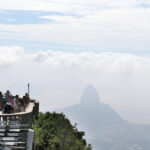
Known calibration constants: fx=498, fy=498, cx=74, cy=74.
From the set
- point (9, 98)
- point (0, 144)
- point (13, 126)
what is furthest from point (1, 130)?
point (9, 98)

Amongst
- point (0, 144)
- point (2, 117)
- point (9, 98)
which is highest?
point (9, 98)

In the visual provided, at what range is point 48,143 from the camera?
72438 millimetres

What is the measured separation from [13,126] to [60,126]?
4748 centimetres

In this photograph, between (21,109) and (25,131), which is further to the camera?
(21,109)

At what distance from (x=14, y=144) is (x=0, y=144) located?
1254mm

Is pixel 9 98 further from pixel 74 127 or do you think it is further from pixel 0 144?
pixel 74 127

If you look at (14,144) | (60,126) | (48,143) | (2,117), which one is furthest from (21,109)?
(14,144)

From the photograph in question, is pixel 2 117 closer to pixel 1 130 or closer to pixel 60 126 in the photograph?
pixel 1 130

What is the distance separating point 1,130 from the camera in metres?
35.5

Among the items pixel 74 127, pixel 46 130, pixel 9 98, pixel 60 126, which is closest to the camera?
pixel 9 98

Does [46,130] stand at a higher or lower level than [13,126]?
higher

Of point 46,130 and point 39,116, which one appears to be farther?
point 39,116

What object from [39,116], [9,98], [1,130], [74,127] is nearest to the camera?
[1,130]

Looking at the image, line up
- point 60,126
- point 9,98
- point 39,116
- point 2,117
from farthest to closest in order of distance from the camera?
point 39,116
point 60,126
point 9,98
point 2,117
